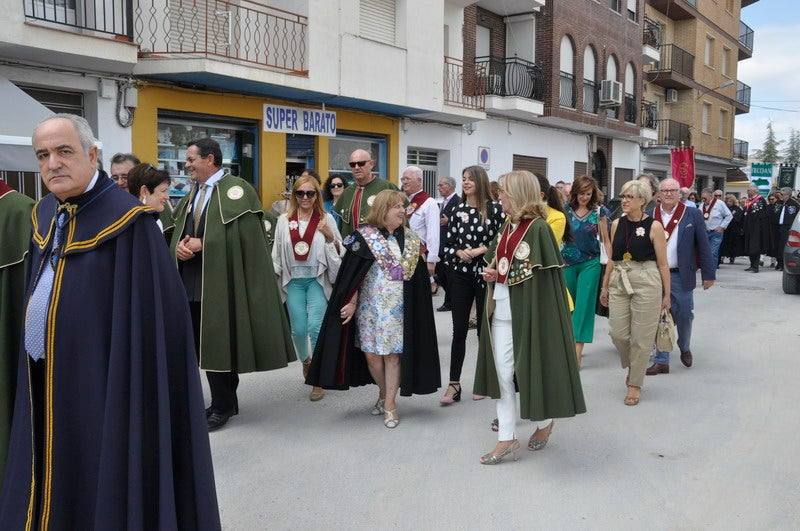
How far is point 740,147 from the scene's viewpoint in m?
44.8

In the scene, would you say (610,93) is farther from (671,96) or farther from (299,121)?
(299,121)

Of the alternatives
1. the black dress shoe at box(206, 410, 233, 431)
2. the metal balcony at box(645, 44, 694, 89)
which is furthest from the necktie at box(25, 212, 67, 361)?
the metal balcony at box(645, 44, 694, 89)

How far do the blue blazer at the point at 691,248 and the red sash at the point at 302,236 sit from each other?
3.64 meters

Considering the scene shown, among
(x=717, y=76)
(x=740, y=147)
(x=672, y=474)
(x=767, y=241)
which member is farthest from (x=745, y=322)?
(x=740, y=147)

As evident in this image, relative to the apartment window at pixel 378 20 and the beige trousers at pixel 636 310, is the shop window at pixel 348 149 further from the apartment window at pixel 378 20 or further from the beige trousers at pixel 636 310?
the beige trousers at pixel 636 310

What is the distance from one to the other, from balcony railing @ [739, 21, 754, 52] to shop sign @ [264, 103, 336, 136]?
35385mm

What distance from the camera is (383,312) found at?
5.88 meters

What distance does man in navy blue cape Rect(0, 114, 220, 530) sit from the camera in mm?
2846

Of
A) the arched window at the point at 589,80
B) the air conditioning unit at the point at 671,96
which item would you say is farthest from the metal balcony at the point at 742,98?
the arched window at the point at 589,80

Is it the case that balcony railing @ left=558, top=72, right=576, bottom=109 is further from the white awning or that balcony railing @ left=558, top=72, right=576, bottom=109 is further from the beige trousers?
the beige trousers

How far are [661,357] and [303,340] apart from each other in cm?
365

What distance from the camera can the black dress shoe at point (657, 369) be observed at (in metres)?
7.80

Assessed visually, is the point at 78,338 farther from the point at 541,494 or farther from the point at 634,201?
the point at 634,201

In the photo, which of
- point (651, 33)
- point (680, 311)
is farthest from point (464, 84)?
point (651, 33)
